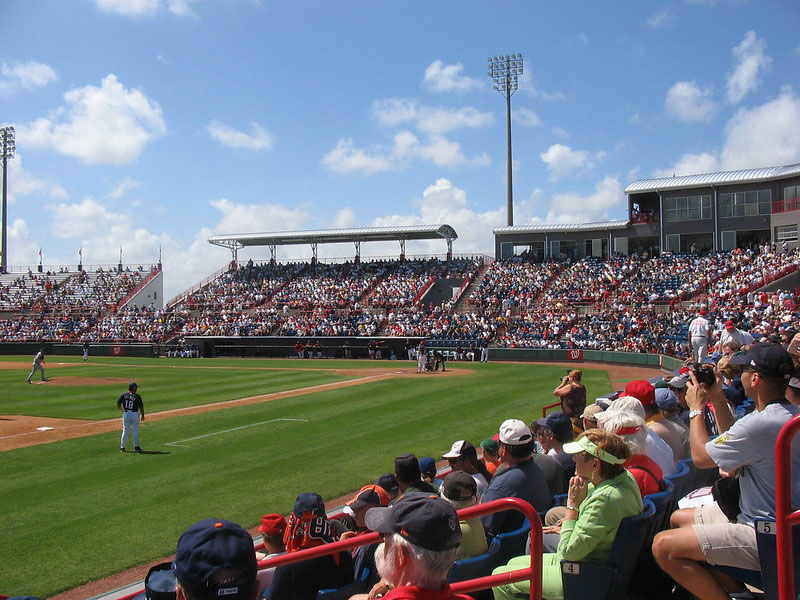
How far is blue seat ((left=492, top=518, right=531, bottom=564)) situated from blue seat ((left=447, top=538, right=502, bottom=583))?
0.21 meters

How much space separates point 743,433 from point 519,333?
4197 centimetres

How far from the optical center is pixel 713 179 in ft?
159

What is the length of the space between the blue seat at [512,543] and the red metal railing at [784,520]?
78.8 inches

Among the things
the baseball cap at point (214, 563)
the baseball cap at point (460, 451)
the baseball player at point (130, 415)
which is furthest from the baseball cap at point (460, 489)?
the baseball player at point (130, 415)

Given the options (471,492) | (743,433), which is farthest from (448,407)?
(743,433)

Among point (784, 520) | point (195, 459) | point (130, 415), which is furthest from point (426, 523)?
point (130, 415)

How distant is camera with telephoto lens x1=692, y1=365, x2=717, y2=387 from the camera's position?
5.58 meters

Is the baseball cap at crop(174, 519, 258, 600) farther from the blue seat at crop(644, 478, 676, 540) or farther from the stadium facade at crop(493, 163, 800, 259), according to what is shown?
the stadium facade at crop(493, 163, 800, 259)

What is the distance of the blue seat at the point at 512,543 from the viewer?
512cm

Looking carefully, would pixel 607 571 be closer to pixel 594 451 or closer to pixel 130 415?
pixel 594 451

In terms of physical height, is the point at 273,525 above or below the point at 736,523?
below

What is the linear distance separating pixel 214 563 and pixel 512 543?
3193mm

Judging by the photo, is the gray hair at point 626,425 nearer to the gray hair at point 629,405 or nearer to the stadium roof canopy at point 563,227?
the gray hair at point 629,405

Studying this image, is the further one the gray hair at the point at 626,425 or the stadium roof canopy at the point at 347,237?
the stadium roof canopy at the point at 347,237
